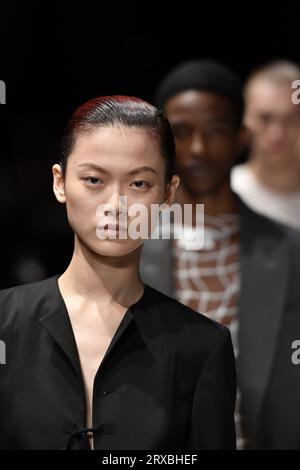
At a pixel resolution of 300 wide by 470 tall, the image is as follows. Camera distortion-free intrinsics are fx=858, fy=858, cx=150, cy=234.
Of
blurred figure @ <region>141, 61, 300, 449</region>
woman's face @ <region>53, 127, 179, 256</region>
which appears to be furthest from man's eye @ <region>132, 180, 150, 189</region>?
blurred figure @ <region>141, 61, 300, 449</region>

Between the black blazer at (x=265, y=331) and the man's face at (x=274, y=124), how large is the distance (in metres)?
0.69

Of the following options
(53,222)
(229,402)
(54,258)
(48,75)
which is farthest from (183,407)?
(48,75)

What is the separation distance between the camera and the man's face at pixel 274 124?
2436 millimetres

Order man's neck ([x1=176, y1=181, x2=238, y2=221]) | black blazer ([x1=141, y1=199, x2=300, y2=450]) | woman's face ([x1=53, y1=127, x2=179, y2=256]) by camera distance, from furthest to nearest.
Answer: man's neck ([x1=176, y1=181, x2=238, y2=221]), black blazer ([x1=141, y1=199, x2=300, y2=450]), woman's face ([x1=53, y1=127, x2=179, y2=256])

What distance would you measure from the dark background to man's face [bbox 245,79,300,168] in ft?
0.76

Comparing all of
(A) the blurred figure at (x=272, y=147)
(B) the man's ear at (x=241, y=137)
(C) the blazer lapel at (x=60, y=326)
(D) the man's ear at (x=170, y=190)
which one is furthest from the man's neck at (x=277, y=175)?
(C) the blazer lapel at (x=60, y=326)

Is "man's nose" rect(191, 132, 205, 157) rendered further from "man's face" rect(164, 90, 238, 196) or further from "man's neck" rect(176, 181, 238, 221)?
"man's neck" rect(176, 181, 238, 221)

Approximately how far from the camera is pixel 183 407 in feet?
4.29

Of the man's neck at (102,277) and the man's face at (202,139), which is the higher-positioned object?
the man's face at (202,139)

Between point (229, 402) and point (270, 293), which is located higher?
point (270, 293)

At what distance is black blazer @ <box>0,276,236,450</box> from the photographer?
4.17 feet

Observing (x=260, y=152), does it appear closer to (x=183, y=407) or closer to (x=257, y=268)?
(x=257, y=268)

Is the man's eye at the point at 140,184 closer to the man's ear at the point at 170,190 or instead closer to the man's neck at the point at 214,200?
the man's ear at the point at 170,190
